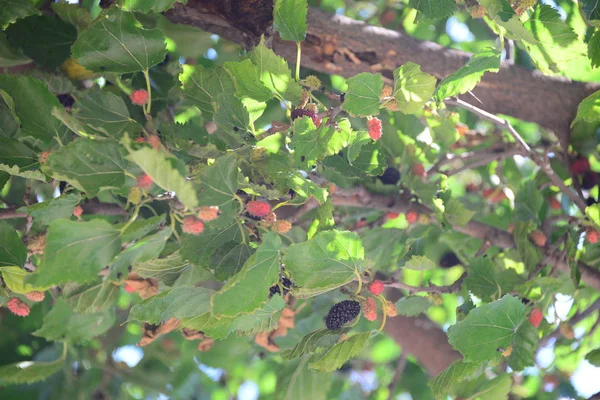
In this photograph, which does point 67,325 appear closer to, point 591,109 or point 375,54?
point 375,54

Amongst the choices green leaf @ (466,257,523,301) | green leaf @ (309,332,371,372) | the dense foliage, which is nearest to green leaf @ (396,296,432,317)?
the dense foliage

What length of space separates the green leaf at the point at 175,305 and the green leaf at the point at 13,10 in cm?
55

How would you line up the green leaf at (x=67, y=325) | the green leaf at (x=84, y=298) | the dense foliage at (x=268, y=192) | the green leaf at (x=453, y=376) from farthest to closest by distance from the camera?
1. the green leaf at (x=67, y=325)
2. the green leaf at (x=84, y=298)
3. the green leaf at (x=453, y=376)
4. the dense foliage at (x=268, y=192)

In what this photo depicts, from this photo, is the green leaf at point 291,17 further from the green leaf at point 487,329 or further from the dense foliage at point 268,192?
the green leaf at point 487,329

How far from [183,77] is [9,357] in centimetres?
129

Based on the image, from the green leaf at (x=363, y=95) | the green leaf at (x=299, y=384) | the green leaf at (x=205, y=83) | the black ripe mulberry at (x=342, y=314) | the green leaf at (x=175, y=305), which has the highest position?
the green leaf at (x=363, y=95)

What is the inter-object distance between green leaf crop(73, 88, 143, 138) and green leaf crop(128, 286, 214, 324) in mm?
272

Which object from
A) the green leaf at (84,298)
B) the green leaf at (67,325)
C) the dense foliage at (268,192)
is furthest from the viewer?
the green leaf at (67,325)

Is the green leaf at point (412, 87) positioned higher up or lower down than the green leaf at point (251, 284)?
higher up

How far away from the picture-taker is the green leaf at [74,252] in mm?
893

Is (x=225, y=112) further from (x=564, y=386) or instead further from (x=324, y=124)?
(x=564, y=386)

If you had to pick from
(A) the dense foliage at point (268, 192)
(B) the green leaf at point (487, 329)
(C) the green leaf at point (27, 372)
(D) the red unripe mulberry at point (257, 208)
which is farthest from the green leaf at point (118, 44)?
(C) the green leaf at point (27, 372)

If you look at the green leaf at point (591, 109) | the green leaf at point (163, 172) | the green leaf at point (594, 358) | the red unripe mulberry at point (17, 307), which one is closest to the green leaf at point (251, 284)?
the green leaf at point (163, 172)

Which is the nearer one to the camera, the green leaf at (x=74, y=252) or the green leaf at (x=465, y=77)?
the green leaf at (x=74, y=252)
